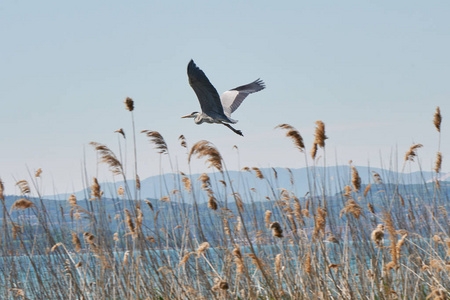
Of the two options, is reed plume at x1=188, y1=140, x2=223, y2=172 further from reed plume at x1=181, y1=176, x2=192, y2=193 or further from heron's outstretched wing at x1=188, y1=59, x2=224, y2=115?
heron's outstretched wing at x1=188, y1=59, x2=224, y2=115

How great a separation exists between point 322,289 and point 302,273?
0.21 m

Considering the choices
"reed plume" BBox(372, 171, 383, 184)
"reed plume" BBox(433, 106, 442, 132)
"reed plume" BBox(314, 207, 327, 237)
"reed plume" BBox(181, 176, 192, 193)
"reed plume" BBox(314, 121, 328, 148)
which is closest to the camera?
"reed plume" BBox(314, 207, 327, 237)

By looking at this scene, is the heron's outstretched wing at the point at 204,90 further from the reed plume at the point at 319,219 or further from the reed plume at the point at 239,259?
the reed plume at the point at 239,259

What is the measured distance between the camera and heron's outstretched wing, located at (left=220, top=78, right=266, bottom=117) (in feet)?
21.1

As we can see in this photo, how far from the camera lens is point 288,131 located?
3.63 metres

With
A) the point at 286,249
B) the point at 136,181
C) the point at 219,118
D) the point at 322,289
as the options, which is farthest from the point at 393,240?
the point at 219,118

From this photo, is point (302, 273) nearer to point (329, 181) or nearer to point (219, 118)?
point (329, 181)

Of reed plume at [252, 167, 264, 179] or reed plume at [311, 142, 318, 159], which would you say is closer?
reed plume at [311, 142, 318, 159]

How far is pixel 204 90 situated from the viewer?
5434 mm

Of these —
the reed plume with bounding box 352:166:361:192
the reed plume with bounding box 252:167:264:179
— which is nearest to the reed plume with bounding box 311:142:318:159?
the reed plume with bounding box 252:167:264:179

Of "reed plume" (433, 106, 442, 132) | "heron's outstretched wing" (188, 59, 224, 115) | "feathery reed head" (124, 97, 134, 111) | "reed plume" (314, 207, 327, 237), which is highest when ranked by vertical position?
"heron's outstretched wing" (188, 59, 224, 115)

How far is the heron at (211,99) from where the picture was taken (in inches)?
203

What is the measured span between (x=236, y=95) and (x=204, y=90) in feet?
4.17

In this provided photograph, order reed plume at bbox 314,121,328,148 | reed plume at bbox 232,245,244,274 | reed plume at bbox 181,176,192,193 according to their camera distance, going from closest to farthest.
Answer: reed plume at bbox 232,245,244,274 → reed plume at bbox 314,121,328,148 → reed plume at bbox 181,176,192,193
